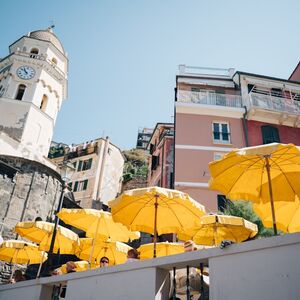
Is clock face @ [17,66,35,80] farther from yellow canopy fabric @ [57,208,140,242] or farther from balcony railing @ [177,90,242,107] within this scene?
yellow canopy fabric @ [57,208,140,242]

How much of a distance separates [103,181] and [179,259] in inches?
1416

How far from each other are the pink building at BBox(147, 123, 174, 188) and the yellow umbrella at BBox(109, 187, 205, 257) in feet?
50.1

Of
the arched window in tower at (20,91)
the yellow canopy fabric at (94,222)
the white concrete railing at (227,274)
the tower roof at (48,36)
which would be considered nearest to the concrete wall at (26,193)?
the arched window in tower at (20,91)

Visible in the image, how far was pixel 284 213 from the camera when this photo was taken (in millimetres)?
6980

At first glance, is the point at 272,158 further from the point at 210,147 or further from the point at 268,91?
the point at 268,91

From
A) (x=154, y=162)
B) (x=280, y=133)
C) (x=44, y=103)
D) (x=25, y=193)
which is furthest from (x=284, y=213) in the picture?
(x=44, y=103)

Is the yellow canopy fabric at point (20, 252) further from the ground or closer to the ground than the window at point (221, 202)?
closer to the ground

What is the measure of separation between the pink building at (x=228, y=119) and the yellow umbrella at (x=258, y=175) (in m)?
12.4

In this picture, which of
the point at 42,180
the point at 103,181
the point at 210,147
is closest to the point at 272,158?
the point at 210,147

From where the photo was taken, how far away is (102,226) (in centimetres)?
888

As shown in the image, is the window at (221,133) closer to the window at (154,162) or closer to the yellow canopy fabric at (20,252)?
the window at (154,162)

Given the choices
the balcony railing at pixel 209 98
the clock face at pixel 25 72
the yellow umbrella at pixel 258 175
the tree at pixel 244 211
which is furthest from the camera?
the clock face at pixel 25 72

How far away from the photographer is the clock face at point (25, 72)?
29828 millimetres

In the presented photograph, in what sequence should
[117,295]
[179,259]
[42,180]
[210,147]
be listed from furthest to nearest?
1. [42,180]
2. [210,147]
3. [117,295]
4. [179,259]
